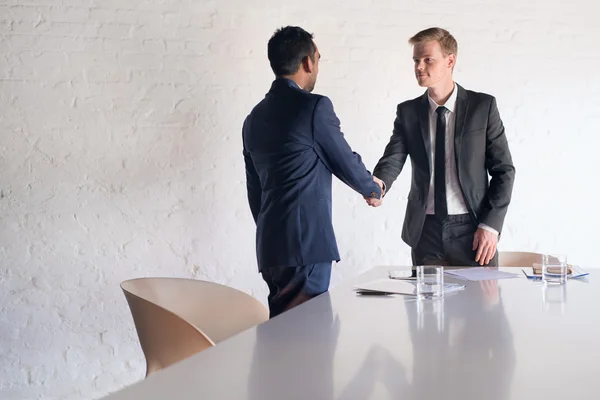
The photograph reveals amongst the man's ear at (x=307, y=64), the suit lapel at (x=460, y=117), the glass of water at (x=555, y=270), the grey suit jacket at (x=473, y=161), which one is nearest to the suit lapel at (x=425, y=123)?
the grey suit jacket at (x=473, y=161)

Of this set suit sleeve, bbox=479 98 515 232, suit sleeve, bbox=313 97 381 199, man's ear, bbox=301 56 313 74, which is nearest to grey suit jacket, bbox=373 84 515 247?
suit sleeve, bbox=479 98 515 232

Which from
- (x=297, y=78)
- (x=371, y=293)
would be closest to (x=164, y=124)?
(x=297, y=78)

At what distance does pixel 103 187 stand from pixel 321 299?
234cm

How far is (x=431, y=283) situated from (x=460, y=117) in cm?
145

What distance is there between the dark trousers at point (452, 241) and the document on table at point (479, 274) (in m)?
0.52

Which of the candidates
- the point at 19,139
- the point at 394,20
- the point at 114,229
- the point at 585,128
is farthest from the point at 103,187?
the point at 585,128

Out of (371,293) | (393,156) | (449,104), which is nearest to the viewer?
(371,293)

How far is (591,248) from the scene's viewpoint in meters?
4.22

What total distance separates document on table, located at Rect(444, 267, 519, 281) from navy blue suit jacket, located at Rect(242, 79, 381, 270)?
519 mm

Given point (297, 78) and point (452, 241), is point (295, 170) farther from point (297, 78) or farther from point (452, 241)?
point (452, 241)

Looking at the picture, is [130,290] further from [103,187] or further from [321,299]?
[103,187]

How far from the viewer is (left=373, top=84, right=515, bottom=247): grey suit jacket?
3.35 meters

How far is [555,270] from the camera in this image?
246 centimetres

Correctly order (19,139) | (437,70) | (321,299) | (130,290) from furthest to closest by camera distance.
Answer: (19,139)
(437,70)
(130,290)
(321,299)
